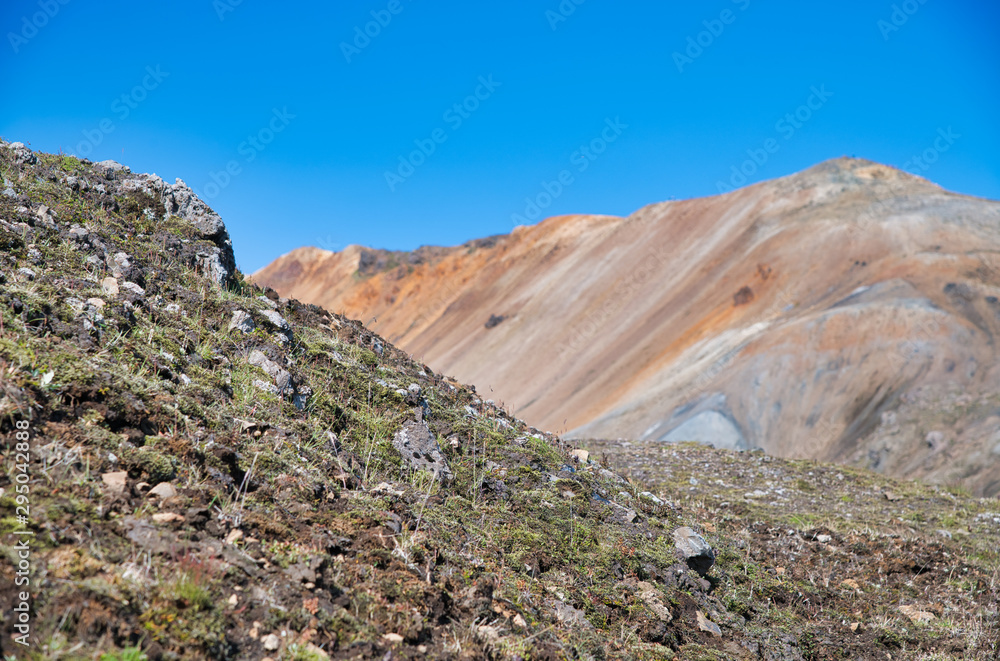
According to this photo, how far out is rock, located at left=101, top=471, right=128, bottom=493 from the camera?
11.7 feet

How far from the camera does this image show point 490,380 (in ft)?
167

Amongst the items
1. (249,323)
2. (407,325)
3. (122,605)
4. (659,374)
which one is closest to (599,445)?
(249,323)

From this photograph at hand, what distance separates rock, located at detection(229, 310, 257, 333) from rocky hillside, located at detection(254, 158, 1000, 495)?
58.9ft

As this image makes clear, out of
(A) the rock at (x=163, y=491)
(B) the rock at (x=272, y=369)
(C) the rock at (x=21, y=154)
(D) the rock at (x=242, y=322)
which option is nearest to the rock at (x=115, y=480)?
(A) the rock at (x=163, y=491)

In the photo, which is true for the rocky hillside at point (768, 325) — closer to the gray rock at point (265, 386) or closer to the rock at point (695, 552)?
the rock at point (695, 552)

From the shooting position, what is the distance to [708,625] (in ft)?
16.9

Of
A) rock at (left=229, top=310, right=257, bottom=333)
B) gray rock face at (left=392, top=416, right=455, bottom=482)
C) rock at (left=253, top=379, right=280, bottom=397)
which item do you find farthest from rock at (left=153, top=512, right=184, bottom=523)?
rock at (left=229, top=310, right=257, bottom=333)

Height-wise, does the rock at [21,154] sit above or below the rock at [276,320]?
above

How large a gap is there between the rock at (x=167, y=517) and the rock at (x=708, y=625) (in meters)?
3.99

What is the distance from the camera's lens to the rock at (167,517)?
11.6 ft

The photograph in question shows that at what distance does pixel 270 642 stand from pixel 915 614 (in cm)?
662

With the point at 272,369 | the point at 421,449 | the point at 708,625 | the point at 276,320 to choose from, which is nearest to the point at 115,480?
the point at 272,369

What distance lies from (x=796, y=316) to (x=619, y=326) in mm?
15944

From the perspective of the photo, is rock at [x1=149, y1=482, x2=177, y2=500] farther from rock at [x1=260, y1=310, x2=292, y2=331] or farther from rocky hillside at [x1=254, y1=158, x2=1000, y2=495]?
rocky hillside at [x1=254, y1=158, x2=1000, y2=495]
